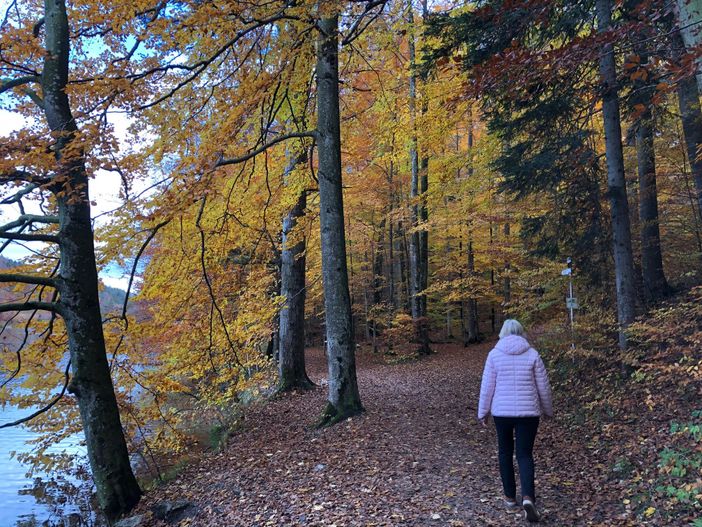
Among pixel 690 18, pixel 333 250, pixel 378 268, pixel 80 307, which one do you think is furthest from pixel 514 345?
pixel 378 268

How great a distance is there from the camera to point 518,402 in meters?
4.03

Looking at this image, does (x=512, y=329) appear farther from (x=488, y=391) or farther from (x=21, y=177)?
(x=21, y=177)

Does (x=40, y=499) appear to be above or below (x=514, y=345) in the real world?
below

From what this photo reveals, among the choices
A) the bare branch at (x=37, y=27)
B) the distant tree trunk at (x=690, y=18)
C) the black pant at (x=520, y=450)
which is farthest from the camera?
the bare branch at (x=37, y=27)

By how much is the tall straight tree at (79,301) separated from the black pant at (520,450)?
5.08m

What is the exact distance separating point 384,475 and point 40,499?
26.3 ft

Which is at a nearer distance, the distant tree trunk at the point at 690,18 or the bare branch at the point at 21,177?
the distant tree trunk at the point at 690,18

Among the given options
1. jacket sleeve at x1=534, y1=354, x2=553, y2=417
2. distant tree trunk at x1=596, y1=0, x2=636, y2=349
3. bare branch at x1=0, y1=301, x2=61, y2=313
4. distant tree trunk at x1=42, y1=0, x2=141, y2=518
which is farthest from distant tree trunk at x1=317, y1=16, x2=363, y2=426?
distant tree trunk at x1=596, y1=0, x2=636, y2=349

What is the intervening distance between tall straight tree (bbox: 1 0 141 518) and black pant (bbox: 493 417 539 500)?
16.7 feet

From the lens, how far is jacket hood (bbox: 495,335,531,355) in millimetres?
4141

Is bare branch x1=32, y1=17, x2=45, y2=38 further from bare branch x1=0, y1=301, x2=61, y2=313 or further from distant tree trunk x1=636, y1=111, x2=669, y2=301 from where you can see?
distant tree trunk x1=636, y1=111, x2=669, y2=301

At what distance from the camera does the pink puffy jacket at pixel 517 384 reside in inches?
159

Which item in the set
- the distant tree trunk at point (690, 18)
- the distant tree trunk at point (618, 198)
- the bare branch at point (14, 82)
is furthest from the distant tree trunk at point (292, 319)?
the distant tree trunk at point (690, 18)

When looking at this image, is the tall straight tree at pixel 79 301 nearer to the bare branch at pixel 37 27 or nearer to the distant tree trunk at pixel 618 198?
the bare branch at pixel 37 27
